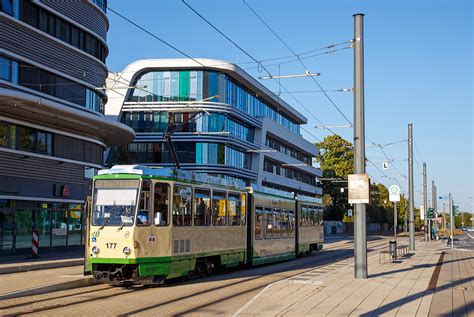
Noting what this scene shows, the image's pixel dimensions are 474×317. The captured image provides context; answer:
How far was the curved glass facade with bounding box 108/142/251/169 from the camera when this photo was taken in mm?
57625

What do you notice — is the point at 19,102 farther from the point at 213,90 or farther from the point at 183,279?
the point at 213,90

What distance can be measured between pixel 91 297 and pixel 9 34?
18191 millimetres

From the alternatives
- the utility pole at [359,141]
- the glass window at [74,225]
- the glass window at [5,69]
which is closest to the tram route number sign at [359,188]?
the utility pole at [359,141]

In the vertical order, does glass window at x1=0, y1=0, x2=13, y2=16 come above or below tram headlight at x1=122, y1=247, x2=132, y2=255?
above

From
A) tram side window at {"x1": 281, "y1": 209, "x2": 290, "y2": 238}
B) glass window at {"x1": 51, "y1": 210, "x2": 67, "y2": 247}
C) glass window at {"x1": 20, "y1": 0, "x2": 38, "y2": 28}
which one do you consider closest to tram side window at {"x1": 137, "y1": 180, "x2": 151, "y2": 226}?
tram side window at {"x1": 281, "y1": 209, "x2": 290, "y2": 238}

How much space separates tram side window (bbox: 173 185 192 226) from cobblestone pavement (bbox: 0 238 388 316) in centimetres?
177

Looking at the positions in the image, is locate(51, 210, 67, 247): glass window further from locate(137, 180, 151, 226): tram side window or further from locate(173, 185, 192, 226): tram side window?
locate(137, 180, 151, 226): tram side window

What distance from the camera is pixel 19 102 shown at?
Answer: 87.2 ft

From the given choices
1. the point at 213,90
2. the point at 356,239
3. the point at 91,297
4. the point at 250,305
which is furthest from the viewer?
the point at 213,90

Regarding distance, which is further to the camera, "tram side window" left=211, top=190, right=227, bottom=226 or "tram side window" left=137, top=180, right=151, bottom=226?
"tram side window" left=211, top=190, right=227, bottom=226

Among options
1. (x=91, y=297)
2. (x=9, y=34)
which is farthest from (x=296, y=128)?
(x=91, y=297)

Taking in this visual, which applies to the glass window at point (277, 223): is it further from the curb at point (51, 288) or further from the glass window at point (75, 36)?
the glass window at point (75, 36)

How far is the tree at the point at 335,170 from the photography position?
3787 inches

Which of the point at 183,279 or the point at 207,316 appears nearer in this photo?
the point at 207,316
